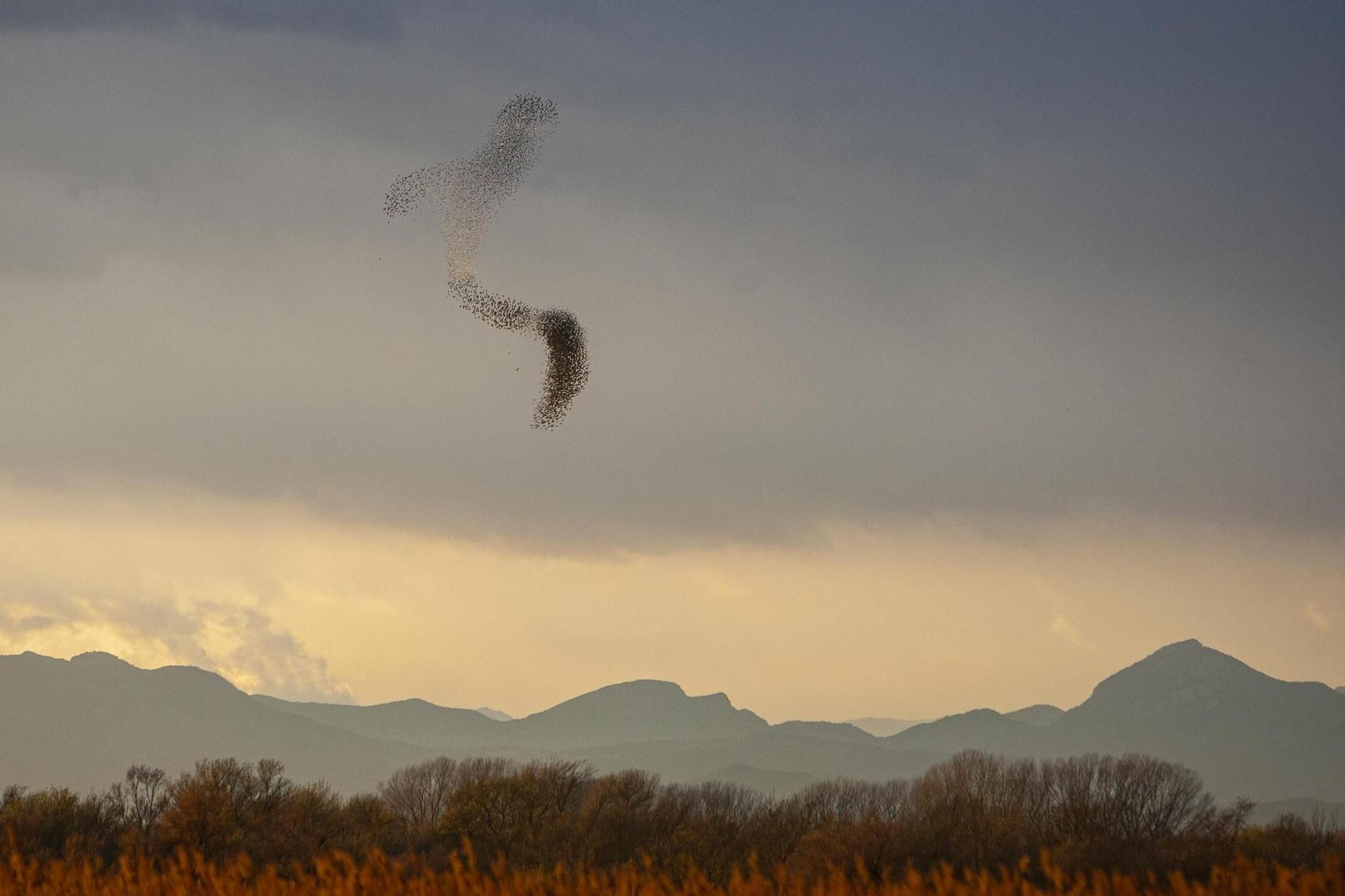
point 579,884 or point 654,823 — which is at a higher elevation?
point 579,884

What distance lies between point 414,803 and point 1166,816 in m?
70.5

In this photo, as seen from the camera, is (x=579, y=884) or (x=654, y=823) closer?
(x=579, y=884)

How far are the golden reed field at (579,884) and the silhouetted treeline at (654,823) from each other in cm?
4867

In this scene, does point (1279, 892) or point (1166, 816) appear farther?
point (1166, 816)

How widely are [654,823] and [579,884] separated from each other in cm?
8559

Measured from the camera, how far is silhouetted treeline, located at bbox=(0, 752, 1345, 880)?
292ft

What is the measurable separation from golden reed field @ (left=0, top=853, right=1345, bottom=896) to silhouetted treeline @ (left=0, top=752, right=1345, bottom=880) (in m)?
48.7

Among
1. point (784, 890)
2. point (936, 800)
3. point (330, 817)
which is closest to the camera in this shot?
point (784, 890)

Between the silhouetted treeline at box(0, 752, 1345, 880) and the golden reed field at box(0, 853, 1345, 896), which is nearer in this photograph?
the golden reed field at box(0, 853, 1345, 896)

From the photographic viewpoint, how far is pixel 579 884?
25094mm

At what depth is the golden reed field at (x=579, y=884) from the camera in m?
22.3

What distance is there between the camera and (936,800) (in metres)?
129

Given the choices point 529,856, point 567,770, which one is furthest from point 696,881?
point 567,770

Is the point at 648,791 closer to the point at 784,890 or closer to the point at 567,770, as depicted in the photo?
the point at 567,770
